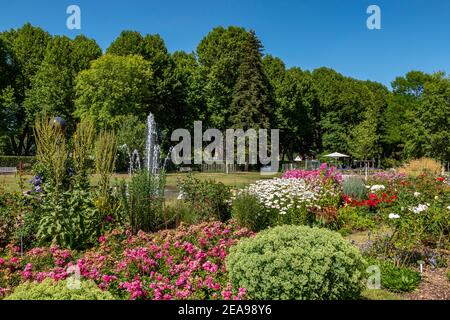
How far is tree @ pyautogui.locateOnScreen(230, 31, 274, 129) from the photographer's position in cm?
3662

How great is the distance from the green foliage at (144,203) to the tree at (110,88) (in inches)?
938

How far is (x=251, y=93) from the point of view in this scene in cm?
3681

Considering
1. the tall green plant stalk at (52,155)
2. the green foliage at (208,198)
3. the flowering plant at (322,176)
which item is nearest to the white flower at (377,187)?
the flowering plant at (322,176)

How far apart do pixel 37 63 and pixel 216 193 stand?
110ft

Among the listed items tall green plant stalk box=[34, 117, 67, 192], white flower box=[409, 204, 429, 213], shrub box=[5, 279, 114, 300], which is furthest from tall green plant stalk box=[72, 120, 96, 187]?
white flower box=[409, 204, 429, 213]

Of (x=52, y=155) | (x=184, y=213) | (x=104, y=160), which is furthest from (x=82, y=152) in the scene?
(x=184, y=213)

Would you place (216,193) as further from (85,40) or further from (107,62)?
(85,40)

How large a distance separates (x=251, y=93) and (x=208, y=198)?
2841 cm

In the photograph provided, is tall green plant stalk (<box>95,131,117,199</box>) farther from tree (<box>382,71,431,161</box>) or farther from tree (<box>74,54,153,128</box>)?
tree (<box>382,71,431,161</box>)

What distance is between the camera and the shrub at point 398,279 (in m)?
5.78

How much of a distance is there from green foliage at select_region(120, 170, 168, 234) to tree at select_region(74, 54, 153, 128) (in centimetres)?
2383

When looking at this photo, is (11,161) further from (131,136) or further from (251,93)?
(251,93)
